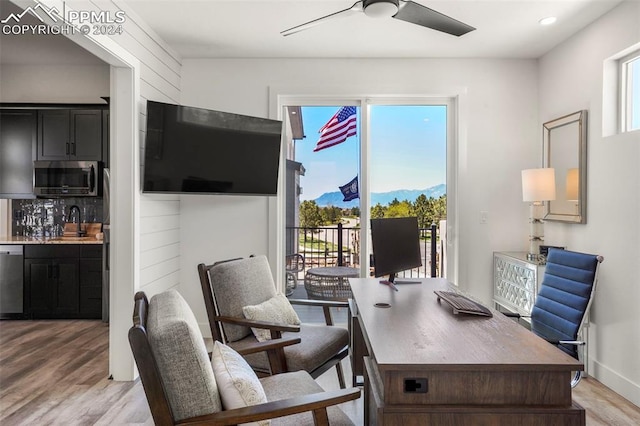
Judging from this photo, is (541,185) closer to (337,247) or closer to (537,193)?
(537,193)

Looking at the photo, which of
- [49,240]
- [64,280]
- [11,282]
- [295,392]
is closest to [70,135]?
[49,240]

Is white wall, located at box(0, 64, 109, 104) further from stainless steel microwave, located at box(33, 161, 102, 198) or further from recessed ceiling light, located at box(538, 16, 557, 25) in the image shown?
recessed ceiling light, located at box(538, 16, 557, 25)

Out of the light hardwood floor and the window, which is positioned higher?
the window

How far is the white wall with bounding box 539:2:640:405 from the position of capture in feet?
A: 8.46

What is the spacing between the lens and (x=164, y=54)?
3.50 meters

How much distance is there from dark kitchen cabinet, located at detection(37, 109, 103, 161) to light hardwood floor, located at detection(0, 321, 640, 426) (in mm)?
1920

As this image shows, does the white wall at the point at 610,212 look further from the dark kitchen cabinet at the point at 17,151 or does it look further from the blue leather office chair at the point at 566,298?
the dark kitchen cabinet at the point at 17,151

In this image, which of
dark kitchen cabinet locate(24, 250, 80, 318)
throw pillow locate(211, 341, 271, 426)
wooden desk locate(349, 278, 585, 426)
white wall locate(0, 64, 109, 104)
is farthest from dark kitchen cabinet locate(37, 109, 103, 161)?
wooden desk locate(349, 278, 585, 426)

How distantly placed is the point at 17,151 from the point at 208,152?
2.61 metres

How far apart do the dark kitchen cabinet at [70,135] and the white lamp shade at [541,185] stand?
4330 millimetres

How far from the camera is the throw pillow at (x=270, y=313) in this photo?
→ 2.38 metres

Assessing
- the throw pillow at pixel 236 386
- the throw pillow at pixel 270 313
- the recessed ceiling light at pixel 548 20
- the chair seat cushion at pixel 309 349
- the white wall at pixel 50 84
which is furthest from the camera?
the white wall at pixel 50 84

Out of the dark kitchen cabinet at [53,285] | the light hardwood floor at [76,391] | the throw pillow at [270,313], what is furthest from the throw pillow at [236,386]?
the dark kitchen cabinet at [53,285]

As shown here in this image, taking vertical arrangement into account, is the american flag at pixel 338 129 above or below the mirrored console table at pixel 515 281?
above
